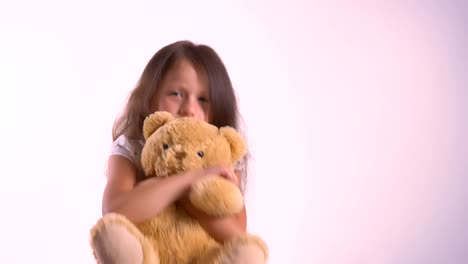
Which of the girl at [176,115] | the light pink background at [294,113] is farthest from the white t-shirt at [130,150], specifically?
the light pink background at [294,113]

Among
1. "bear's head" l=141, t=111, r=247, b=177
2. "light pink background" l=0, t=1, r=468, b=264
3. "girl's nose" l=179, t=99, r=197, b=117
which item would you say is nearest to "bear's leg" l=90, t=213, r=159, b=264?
"bear's head" l=141, t=111, r=247, b=177

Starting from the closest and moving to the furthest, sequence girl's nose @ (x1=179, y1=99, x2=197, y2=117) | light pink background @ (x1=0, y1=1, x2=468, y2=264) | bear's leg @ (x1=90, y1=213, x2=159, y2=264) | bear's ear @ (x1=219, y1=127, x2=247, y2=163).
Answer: bear's leg @ (x1=90, y1=213, x2=159, y2=264)
bear's ear @ (x1=219, y1=127, x2=247, y2=163)
girl's nose @ (x1=179, y1=99, x2=197, y2=117)
light pink background @ (x1=0, y1=1, x2=468, y2=264)

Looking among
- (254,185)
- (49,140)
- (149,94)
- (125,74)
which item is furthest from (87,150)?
(149,94)

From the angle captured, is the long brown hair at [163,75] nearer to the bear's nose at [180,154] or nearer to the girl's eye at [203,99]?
the girl's eye at [203,99]

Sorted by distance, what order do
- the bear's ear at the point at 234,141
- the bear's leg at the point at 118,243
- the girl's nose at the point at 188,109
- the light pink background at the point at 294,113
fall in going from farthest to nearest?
the light pink background at the point at 294,113
the girl's nose at the point at 188,109
the bear's ear at the point at 234,141
the bear's leg at the point at 118,243

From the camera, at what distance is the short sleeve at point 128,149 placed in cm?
90

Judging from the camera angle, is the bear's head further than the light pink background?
No

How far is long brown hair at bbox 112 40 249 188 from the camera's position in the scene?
1008mm

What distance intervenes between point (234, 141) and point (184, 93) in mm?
175

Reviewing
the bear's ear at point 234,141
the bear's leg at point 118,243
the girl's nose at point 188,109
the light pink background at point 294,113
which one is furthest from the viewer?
the light pink background at point 294,113

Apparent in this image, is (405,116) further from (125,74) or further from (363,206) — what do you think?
(125,74)

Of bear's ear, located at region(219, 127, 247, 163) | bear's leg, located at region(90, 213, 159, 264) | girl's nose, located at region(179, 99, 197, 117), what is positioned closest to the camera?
bear's leg, located at region(90, 213, 159, 264)

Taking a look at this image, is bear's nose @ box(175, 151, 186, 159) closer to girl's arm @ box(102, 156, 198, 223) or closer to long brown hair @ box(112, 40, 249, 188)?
girl's arm @ box(102, 156, 198, 223)

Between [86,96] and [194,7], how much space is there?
0.37m
